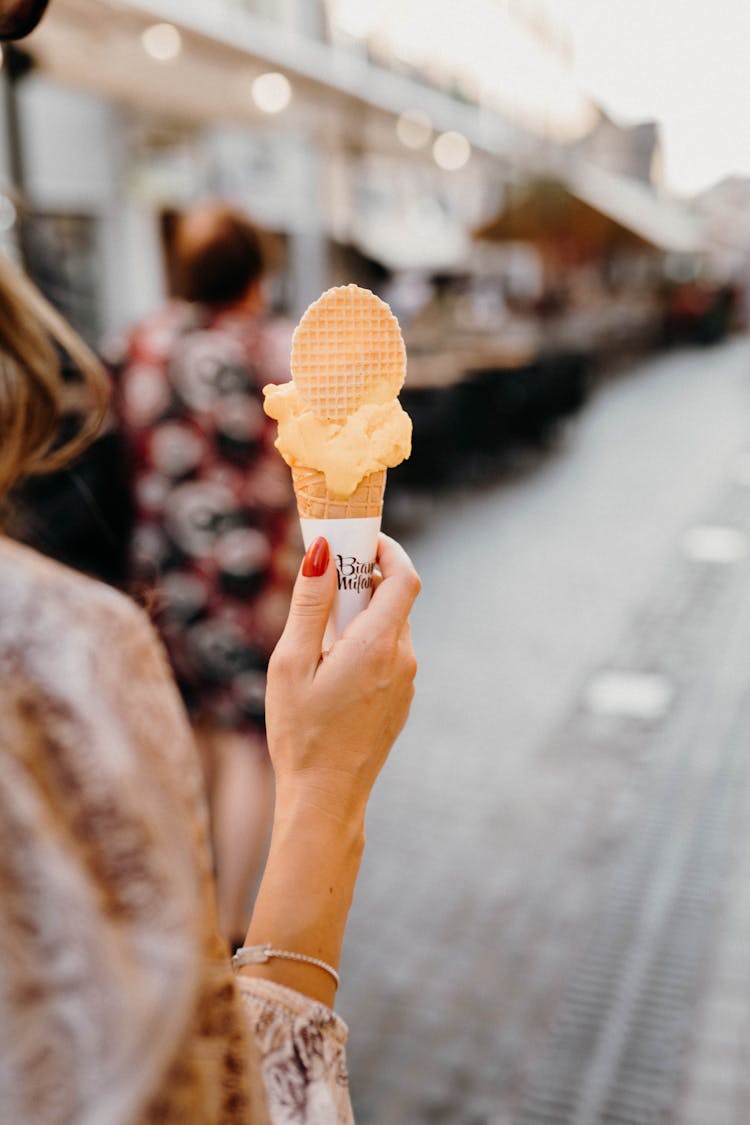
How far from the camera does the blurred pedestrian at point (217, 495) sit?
2701mm

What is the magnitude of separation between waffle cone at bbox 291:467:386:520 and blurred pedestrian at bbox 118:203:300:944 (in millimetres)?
1564

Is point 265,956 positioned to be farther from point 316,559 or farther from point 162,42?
point 162,42

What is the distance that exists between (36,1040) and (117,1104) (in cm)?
5

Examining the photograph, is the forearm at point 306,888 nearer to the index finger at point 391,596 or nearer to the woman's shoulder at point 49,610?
the index finger at point 391,596

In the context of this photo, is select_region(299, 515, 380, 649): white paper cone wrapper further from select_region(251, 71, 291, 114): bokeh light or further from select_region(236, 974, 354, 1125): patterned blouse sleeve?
select_region(251, 71, 291, 114): bokeh light

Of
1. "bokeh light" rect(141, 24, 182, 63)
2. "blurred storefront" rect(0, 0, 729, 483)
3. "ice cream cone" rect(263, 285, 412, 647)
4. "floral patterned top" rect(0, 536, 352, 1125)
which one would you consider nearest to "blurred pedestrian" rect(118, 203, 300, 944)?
"blurred storefront" rect(0, 0, 729, 483)

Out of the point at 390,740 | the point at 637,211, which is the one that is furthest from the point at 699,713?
the point at 637,211

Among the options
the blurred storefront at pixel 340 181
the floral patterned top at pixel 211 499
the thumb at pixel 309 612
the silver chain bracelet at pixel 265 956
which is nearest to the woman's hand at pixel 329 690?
the thumb at pixel 309 612

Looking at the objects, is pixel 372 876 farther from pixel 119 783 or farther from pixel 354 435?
pixel 119 783

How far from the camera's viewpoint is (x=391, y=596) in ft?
3.45

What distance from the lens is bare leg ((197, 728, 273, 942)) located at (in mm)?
2971

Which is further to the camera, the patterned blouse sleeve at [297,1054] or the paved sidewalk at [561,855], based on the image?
the paved sidewalk at [561,855]

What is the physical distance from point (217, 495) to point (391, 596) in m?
1.75

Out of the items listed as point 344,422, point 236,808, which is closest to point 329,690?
point 344,422
